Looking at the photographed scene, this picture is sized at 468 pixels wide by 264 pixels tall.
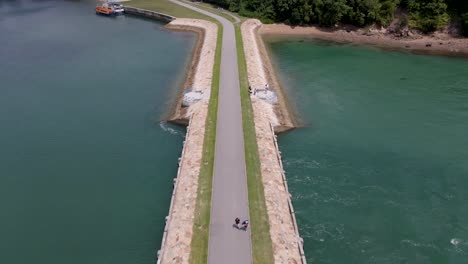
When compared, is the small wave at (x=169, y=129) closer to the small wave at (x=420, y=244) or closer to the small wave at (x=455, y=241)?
the small wave at (x=420, y=244)

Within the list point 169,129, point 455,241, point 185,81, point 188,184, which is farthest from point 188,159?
point 185,81

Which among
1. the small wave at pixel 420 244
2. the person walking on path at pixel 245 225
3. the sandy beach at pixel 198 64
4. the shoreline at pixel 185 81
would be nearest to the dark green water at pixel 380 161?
the small wave at pixel 420 244

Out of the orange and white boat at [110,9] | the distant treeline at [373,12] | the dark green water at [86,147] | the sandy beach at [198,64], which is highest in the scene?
the distant treeline at [373,12]

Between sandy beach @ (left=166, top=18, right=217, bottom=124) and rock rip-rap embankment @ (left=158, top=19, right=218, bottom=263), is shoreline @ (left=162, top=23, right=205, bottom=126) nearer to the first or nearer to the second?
sandy beach @ (left=166, top=18, right=217, bottom=124)

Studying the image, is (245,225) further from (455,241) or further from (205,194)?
(455,241)

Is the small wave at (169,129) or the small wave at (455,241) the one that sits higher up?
the small wave at (169,129)

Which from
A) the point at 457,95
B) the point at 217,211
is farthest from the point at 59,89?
the point at 457,95
